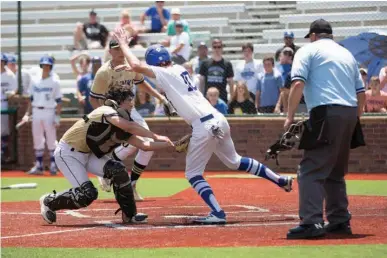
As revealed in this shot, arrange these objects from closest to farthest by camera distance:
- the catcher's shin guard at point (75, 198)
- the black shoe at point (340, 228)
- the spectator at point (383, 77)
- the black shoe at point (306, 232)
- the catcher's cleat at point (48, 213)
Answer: the black shoe at point (306, 232), the black shoe at point (340, 228), the catcher's shin guard at point (75, 198), the catcher's cleat at point (48, 213), the spectator at point (383, 77)

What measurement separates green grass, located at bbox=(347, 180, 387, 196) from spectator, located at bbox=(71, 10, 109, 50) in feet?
29.8

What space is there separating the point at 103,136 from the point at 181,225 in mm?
1258

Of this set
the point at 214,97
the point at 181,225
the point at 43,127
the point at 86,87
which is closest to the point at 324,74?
the point at 181,225

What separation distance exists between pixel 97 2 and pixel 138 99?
18.8 feet

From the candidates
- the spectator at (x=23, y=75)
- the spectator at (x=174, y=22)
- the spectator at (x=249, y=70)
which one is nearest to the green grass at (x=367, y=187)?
the spectator at (x=249, y=70)

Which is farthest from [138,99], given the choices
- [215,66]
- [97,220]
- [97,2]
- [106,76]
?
[97,220]

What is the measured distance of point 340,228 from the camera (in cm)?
862

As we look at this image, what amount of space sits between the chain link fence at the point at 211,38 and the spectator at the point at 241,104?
20 millimetres

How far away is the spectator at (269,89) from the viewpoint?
58.8ft

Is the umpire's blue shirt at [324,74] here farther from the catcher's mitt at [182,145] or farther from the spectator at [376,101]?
the spectator at [376,101]

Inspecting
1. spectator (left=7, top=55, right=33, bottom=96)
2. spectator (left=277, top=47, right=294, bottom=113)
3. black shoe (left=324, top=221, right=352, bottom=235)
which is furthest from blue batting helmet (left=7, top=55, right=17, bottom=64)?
black shoe (left=324, top=221, right=352, bottom=235)

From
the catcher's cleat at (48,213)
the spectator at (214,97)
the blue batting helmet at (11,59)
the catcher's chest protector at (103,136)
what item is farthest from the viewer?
the blue batting helmet at (11,59)

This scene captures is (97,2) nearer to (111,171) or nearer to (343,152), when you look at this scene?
(111,171)

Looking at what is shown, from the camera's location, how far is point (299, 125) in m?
8.59
